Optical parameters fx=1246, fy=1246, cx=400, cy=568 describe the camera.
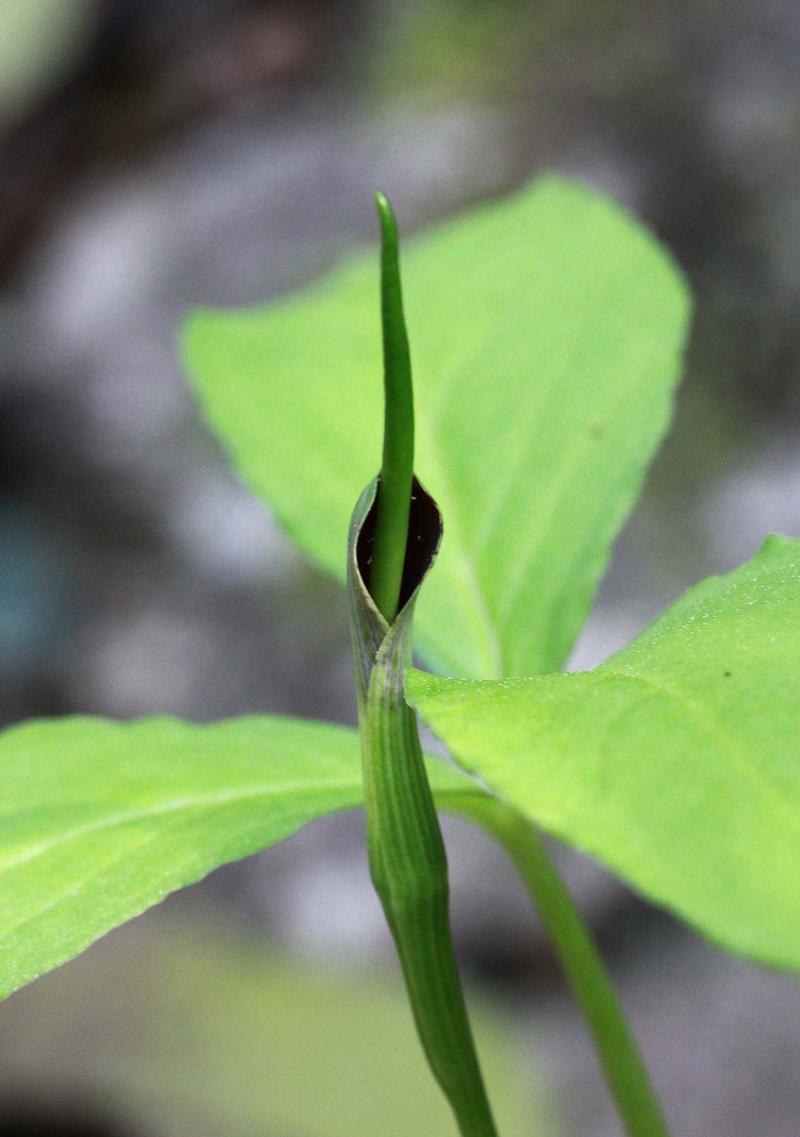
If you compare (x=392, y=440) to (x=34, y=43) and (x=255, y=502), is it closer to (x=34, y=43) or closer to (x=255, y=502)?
(x=255, y=502)

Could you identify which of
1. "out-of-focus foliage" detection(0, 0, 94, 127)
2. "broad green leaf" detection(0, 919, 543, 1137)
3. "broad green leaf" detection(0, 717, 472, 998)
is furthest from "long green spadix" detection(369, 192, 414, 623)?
"out-of-focus foliage" detection(0, 0, 94, 127)

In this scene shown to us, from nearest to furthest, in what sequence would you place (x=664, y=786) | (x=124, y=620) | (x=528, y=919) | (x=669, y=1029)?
(x=664, y=786) → (x=669, y=1029) → (x=528, y=919) → (x=124, y=620)

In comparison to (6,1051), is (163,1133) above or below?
below

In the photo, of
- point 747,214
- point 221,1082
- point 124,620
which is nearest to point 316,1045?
point 221,1082

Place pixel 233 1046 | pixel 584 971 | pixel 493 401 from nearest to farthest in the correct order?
pixel 584 971
pixel 493 401
pixel 233 1046

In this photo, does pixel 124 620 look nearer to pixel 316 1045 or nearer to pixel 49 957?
pixel 316 1045

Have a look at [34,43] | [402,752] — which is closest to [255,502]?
[34,43]

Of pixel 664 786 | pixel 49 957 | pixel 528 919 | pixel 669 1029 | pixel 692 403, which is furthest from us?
pixel 692 403

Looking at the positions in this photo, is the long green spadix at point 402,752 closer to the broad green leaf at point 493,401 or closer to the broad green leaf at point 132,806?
the broad green leaf at point 132,806
